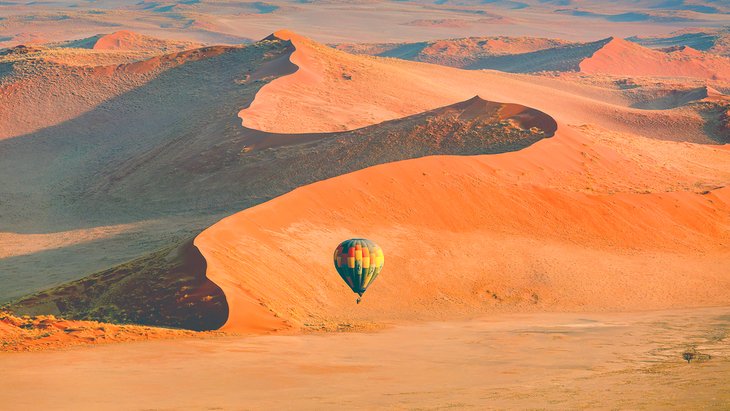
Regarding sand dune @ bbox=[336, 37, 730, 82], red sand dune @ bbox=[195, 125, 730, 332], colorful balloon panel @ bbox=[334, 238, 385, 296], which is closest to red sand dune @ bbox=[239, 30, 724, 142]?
red sand dune @ bbox=[195, 125, 730, 332]

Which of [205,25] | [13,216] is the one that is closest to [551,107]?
[13,216]

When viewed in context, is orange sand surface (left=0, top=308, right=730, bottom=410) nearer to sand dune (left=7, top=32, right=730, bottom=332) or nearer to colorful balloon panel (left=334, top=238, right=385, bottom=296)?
colorful balloon panel (left=334, top=238, right=385, bottom=296)

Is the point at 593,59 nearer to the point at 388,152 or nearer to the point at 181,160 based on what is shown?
the point at 181,160

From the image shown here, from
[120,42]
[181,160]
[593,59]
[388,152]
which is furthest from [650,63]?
[388,152]

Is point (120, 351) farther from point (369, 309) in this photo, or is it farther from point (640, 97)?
point (640, 97)

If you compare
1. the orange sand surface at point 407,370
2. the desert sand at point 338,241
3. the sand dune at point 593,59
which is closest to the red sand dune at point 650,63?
the sand dune at point 593,59

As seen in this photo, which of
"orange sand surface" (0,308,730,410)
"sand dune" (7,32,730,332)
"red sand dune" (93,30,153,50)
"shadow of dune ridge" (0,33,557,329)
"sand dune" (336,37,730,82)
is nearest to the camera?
"orange sand surface" (0,308,730,410)
